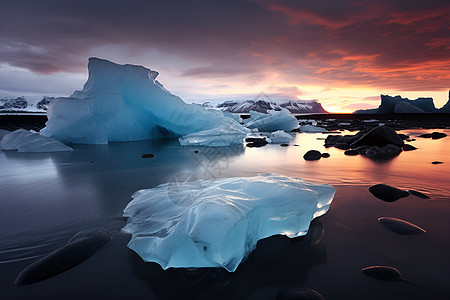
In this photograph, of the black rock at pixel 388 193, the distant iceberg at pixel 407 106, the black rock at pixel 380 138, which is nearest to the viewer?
the black rock at pixel 388 193

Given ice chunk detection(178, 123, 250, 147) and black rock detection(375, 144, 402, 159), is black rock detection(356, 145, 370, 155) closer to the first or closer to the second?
black rock detection(375, 144, 402, 159)

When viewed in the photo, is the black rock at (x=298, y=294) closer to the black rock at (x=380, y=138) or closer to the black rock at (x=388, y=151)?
the black rock at (x=388, y=151)

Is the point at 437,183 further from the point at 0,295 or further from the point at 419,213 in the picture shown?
the point at 0,295

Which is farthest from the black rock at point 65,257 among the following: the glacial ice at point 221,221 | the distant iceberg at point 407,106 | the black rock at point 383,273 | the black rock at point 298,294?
the distant iceberg at point 407,106

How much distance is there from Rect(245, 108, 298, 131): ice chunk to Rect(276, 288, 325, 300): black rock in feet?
47.7

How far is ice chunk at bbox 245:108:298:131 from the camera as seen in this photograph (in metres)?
15.2

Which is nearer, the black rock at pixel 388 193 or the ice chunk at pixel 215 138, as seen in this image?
the black rock at pixel 388 193

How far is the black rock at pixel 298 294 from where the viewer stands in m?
1.10

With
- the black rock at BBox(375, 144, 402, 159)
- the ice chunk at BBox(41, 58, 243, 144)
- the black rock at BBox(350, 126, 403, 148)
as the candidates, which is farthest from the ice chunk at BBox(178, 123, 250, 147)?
the black rock at BBox(375, 144, 402, 159)

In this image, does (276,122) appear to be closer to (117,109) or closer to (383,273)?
(117,109)

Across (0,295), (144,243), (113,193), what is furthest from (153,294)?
(113,193)

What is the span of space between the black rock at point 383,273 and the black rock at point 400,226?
0.60 meters

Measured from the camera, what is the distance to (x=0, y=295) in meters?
1.18

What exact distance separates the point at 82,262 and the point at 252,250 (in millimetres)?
1153
